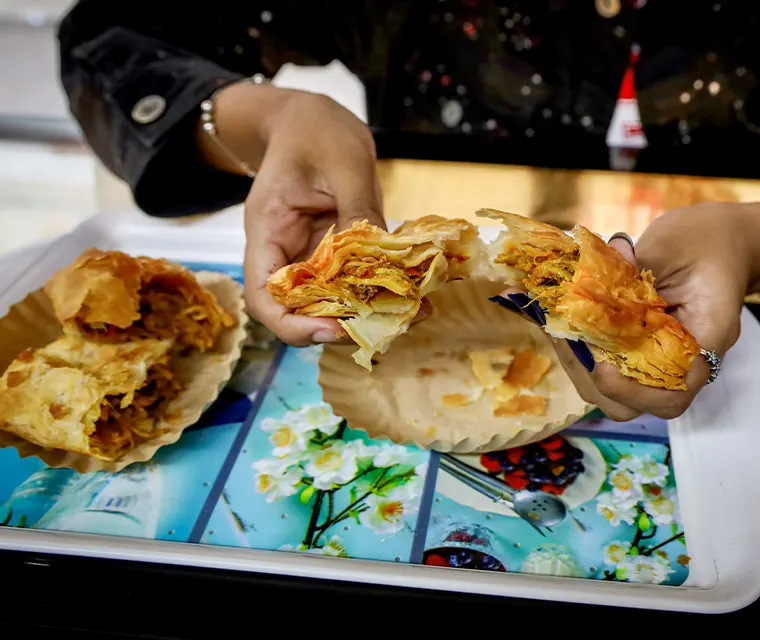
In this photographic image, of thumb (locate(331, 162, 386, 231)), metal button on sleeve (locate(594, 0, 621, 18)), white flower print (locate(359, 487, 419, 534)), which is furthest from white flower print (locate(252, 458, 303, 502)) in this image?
metal button on sleeve (locate(594, 0, 621, 18))

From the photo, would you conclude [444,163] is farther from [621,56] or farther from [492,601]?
[492,601]

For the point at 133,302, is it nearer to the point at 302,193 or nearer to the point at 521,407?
the point at 302,193

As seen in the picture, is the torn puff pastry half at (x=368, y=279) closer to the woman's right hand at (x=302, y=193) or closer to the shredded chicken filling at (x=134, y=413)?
the woman's right hand at (x=302, y=193)

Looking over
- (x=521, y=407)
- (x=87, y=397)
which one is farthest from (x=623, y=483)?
(x=87, y=397)

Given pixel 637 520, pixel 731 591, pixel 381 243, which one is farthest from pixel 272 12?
pixel 731 591

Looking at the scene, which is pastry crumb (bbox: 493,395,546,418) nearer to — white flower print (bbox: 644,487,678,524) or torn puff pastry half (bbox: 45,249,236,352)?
white flower print (bbox: 644,487,678,524)
